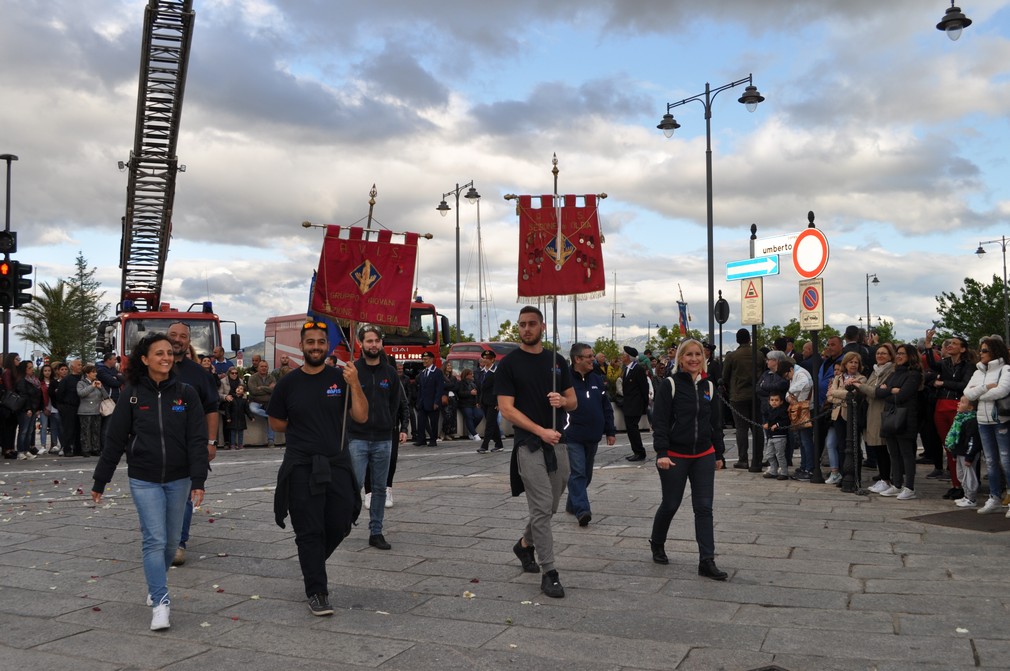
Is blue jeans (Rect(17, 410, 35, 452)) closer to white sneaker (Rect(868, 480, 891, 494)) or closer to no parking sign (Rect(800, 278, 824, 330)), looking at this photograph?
no parking sign (Rect(800, 278, 824, 330))

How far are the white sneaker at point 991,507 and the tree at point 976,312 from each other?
53397 millimetres

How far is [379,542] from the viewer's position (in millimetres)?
8227

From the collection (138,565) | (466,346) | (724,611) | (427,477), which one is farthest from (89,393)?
(466,346)

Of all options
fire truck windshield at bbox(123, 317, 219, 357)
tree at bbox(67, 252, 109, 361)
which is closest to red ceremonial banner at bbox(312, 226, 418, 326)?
fire truck windshield at bbox(123, 317, 219, 357)

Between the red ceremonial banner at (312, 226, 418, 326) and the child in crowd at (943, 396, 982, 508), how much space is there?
19.2 feet

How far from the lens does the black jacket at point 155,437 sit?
6.11 m

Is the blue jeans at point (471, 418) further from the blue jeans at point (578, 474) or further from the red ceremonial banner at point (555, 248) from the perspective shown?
the red ceremonial banner at point (555, 248)

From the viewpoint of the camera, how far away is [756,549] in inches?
319

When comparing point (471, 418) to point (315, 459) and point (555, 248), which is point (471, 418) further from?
point (315, 459)

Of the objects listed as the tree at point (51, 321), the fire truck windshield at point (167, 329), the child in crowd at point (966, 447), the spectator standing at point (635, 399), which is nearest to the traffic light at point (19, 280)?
the fire truck windshield at point (167, 329)

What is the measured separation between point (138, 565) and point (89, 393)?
10.9 meters

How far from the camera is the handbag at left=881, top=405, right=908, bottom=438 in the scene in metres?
10.8

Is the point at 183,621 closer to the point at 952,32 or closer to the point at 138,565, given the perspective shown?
the point at 138,565

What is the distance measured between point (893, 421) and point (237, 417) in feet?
41.4
